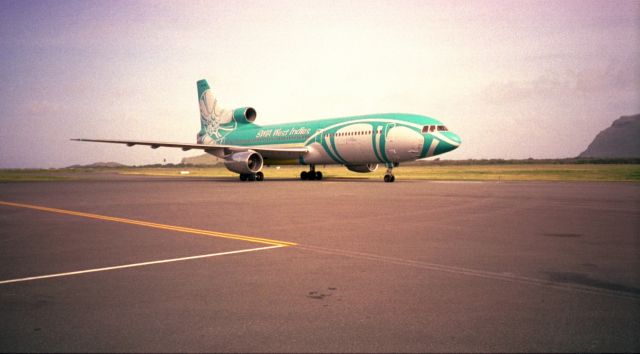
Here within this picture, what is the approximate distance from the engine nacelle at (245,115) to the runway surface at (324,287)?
34.8 m

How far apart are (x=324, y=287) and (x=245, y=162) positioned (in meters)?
28.2

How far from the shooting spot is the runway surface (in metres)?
3.48

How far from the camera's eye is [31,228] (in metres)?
9.84

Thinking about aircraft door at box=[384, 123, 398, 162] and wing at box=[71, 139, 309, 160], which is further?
wing at box=[71, 139, 309, 160]

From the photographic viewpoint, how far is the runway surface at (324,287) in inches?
137

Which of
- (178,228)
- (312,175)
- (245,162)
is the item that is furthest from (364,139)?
(178,228)

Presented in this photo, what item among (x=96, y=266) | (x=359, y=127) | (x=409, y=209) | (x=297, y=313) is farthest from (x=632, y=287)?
(x=359, y=127)

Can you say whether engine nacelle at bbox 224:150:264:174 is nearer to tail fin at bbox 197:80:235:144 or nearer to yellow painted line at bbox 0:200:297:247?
tail fin at bbox 197:80:235:144

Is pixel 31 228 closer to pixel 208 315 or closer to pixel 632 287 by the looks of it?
pixel 208 315

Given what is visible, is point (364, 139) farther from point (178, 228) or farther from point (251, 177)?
point (178, 228)

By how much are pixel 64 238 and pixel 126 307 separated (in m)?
5.06

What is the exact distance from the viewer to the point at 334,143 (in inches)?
1284

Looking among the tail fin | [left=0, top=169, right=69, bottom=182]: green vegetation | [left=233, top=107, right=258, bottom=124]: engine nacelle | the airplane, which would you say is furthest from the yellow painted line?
[left=0, top=169, right=69, bottom=182]: green vegetation

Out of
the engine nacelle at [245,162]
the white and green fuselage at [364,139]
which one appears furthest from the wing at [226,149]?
the engine nacelle at [245,162]
